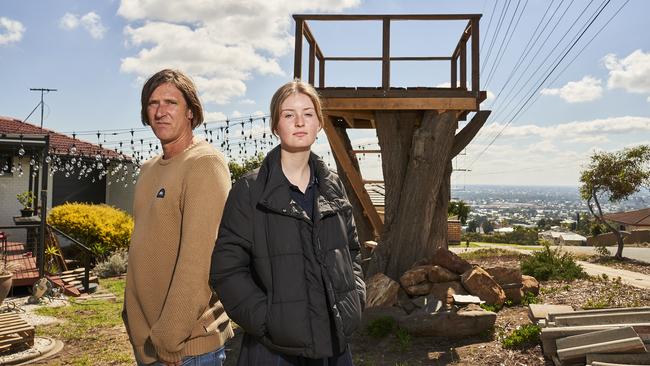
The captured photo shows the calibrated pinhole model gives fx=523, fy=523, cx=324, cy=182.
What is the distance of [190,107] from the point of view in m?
2.35

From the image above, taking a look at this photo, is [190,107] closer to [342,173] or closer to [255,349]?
[255,349]

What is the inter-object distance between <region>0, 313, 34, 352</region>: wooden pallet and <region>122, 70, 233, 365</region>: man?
546 centimetres

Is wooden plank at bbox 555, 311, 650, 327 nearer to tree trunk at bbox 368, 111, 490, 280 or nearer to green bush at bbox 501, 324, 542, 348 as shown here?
green bush at bbox 501, 324, 542, 348

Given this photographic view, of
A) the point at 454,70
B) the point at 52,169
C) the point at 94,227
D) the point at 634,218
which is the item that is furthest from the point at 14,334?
the point at 634,218

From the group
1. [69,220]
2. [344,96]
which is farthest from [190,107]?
[69,220]

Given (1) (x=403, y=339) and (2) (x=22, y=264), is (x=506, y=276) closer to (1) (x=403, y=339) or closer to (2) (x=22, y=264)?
(1) (x=403, y=339)

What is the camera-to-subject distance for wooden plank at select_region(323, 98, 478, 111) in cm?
790

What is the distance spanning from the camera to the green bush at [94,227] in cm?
1423

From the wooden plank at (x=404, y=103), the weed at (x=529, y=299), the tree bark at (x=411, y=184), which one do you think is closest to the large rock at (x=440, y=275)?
the tree bark at (x=411, y=184)

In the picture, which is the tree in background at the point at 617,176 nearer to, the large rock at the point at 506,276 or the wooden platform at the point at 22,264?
the large rock at the point at 506,276

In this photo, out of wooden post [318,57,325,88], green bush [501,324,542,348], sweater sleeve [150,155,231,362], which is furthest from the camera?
wooden post [318,57,325,88]

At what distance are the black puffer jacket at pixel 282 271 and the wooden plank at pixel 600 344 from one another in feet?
11.4

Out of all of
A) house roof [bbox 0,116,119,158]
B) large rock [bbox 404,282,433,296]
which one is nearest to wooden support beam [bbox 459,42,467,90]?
large rock [bbox 404,282,433,296]

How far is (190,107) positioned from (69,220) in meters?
13.5
